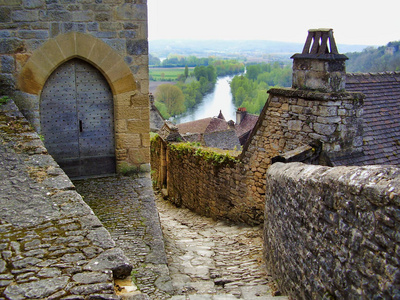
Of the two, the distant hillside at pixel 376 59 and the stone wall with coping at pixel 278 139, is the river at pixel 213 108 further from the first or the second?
the stone wall with coping at pixel 278 139

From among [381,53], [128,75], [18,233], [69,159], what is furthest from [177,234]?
[381,53]

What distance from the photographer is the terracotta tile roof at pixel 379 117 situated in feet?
28.1

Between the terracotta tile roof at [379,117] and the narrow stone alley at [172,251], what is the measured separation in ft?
8.39

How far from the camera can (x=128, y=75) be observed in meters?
7.31

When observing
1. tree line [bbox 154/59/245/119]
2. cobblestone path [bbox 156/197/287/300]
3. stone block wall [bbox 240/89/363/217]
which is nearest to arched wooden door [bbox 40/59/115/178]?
cobblestone path [bbox 156/197/287/300]

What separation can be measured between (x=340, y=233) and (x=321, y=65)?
5326 mm

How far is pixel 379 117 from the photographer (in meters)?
9.45

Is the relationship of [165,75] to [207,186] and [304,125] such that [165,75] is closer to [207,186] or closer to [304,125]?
[207,186]

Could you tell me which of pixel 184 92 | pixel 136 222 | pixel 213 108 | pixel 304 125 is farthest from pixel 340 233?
pixel 184 92

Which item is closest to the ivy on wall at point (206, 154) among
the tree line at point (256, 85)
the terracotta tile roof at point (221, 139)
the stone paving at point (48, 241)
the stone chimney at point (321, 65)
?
the stone chimney at point (321, 65)

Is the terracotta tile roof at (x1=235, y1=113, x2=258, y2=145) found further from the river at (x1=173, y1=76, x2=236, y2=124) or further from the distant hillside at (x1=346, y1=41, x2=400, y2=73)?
the river at (x1=173, y1=76, x2=236, y2=124)

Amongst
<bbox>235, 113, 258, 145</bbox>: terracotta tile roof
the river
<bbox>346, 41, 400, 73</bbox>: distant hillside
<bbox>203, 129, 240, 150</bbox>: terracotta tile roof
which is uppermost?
<bbox>346, 41, 400, 73</bbox>: distant hillside

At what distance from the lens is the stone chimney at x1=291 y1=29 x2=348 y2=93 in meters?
8.21

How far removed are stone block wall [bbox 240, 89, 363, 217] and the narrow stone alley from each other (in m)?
1.66
